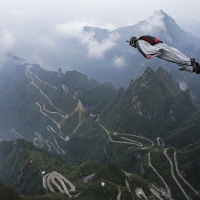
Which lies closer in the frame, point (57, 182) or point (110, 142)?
point (57, 182)

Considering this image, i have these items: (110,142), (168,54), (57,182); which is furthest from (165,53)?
(110,142)

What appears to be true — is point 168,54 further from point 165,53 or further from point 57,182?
point 57,182

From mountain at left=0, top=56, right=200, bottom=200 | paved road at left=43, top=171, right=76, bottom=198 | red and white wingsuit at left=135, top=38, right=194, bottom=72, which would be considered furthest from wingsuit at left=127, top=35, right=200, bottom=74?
paved road at left=43, top=171, right=76, bottom=198

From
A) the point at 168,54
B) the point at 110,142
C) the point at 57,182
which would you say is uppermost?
the point at 110,142

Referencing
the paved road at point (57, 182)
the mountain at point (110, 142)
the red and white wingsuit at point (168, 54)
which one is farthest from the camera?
the mountain at point (110, 142)

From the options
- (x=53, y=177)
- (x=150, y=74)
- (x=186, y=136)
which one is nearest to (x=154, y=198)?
(x=53, y=177)

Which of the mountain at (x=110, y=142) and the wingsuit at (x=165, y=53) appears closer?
the wingsuit at (x=165, y=53)

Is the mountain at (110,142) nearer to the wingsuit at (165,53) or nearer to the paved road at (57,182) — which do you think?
the paved road at (57,182)

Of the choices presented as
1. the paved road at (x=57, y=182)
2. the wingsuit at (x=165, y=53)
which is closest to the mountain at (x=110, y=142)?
the paved road at (x=57, y=182)
